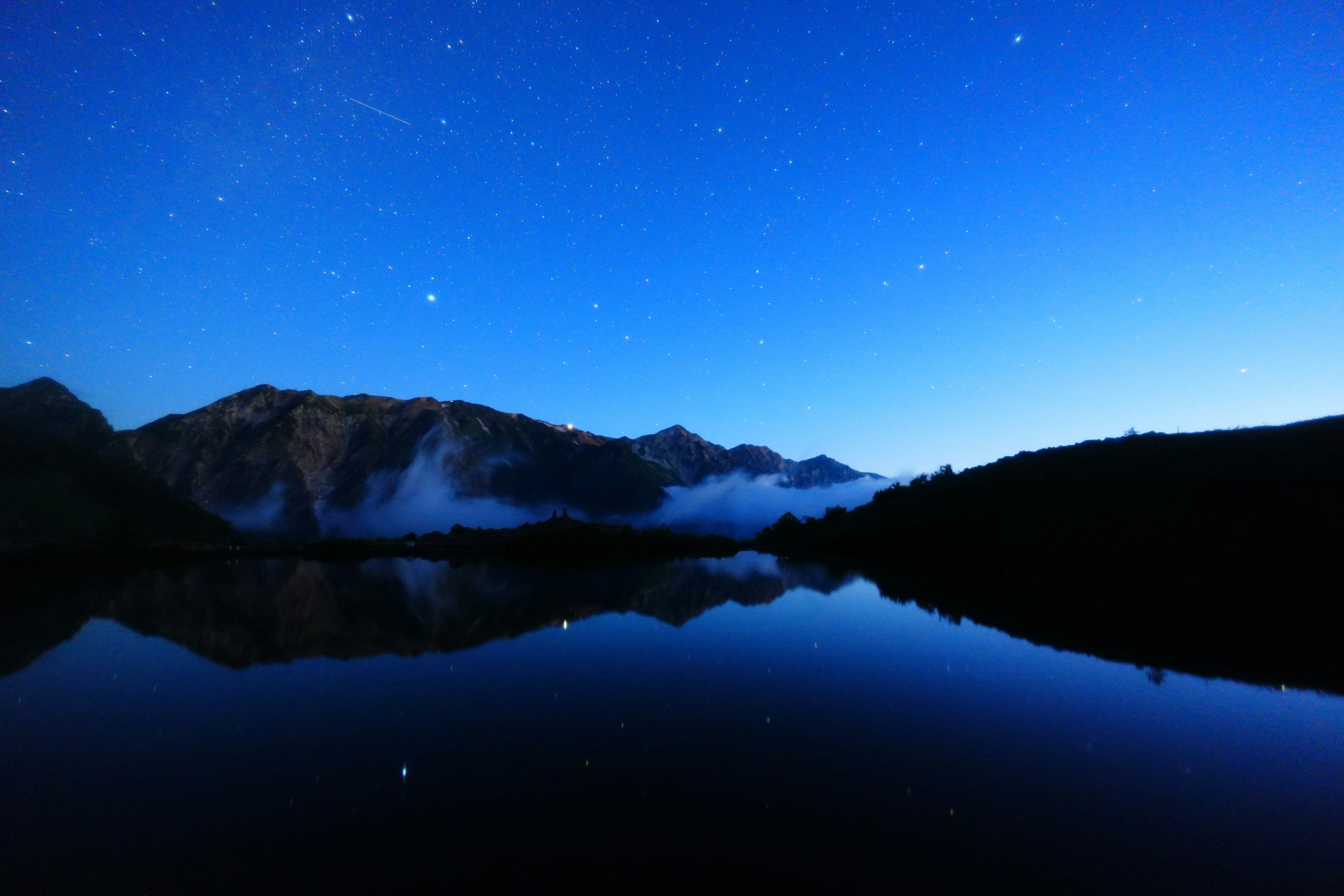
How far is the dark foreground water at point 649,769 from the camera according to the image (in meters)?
6.75

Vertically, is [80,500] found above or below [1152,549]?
above

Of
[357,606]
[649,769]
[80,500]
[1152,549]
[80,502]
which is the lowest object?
[357,606]

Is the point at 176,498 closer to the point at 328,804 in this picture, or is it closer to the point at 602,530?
Answer: the point at 602,530

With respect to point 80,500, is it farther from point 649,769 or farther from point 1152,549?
point 1152,549

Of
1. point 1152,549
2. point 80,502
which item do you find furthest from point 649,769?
point 80,502

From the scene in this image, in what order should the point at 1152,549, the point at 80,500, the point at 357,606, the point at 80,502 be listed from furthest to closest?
the point at 80,500 < the point at 80,502 < the point at 1152,549 < the point at 357,606

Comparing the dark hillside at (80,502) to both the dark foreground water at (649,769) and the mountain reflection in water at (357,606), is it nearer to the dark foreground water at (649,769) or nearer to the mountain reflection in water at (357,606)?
the mountain reflection in water at (357,606)

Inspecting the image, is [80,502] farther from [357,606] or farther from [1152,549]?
[1152,549]

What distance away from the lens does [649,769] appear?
31.6 ft

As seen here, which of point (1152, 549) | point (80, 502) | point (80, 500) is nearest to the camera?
point (1152, 549)

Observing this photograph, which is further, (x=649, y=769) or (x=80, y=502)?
(x=80, y=502)

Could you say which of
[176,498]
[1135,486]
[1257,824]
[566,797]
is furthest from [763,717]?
[176,498]

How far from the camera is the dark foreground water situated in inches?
266

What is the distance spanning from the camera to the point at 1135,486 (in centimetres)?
6856
